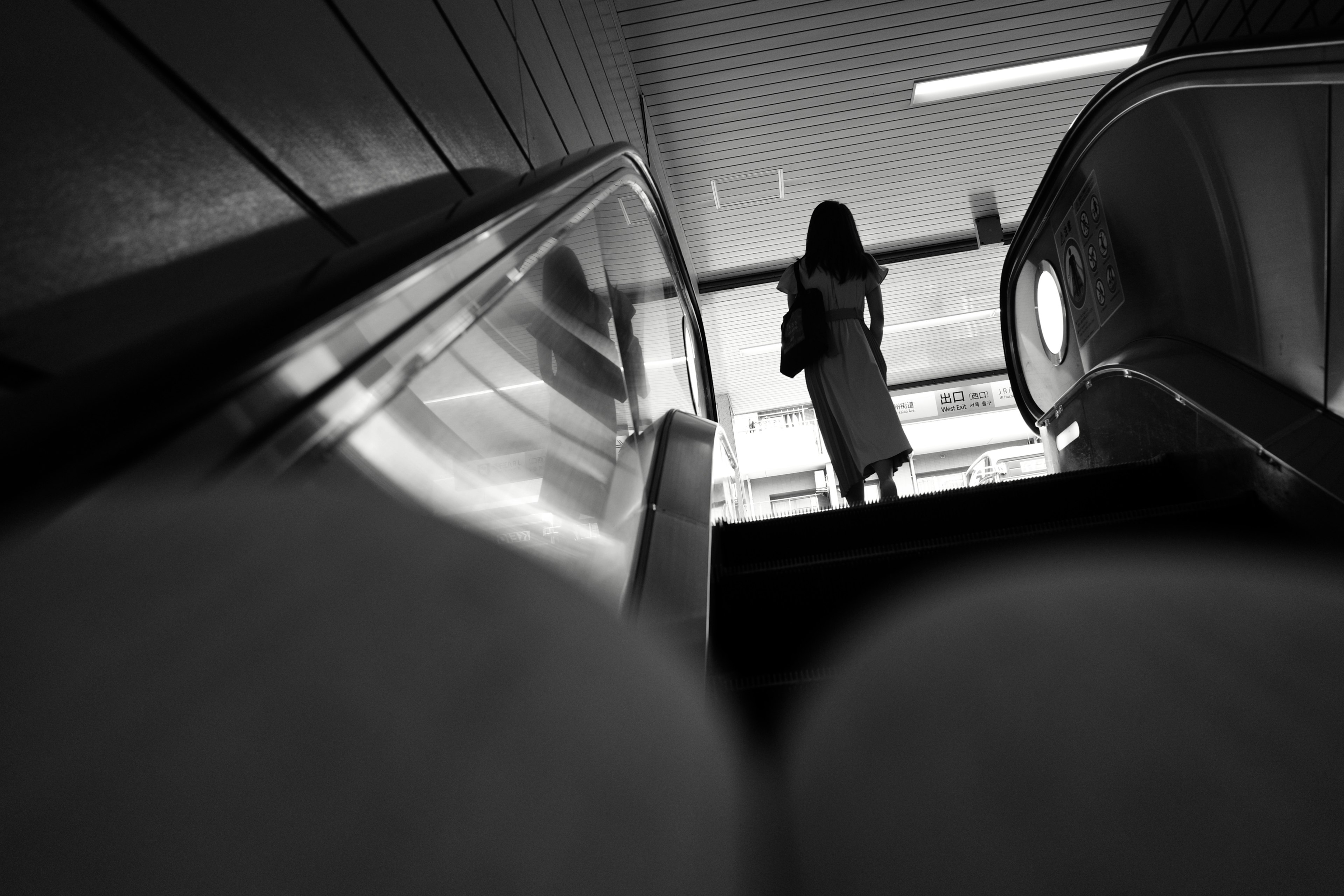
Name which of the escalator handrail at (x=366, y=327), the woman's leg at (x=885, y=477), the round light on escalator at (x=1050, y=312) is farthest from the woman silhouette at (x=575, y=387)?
the round light on escalator at (x=1050, y=312)

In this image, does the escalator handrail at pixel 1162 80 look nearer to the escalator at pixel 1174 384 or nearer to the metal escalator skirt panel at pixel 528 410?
the escalator at pixel 1174 384

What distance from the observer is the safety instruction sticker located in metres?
3.41

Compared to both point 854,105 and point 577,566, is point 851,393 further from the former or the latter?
point 854,105

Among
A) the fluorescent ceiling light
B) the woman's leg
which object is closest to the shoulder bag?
the woman's leg

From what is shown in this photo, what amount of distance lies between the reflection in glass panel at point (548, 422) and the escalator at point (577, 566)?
1 centimetres

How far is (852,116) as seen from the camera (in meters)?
7.11

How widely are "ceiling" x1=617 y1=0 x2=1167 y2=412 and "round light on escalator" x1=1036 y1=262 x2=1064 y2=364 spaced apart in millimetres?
2704

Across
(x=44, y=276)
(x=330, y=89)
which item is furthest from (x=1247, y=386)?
(x=44, y=276)

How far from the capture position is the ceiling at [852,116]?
19.9 feet

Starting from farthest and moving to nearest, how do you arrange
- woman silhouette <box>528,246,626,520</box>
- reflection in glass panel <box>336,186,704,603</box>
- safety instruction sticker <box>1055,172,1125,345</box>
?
safety instruction sticker <box>1055,172,1125,345</box>, woman silhouette <box>528,246,626,520</box>, reflection in glass panel <box>336,186,704,603</box>

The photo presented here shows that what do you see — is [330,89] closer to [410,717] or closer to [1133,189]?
[410,717]

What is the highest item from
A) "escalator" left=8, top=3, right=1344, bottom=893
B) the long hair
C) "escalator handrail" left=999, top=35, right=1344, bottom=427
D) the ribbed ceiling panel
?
the ribbed ceiling panel

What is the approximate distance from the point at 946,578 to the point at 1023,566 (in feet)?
0.66

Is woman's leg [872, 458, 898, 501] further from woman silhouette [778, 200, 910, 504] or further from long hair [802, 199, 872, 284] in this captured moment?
long hair [802, 199, 872, 284]
